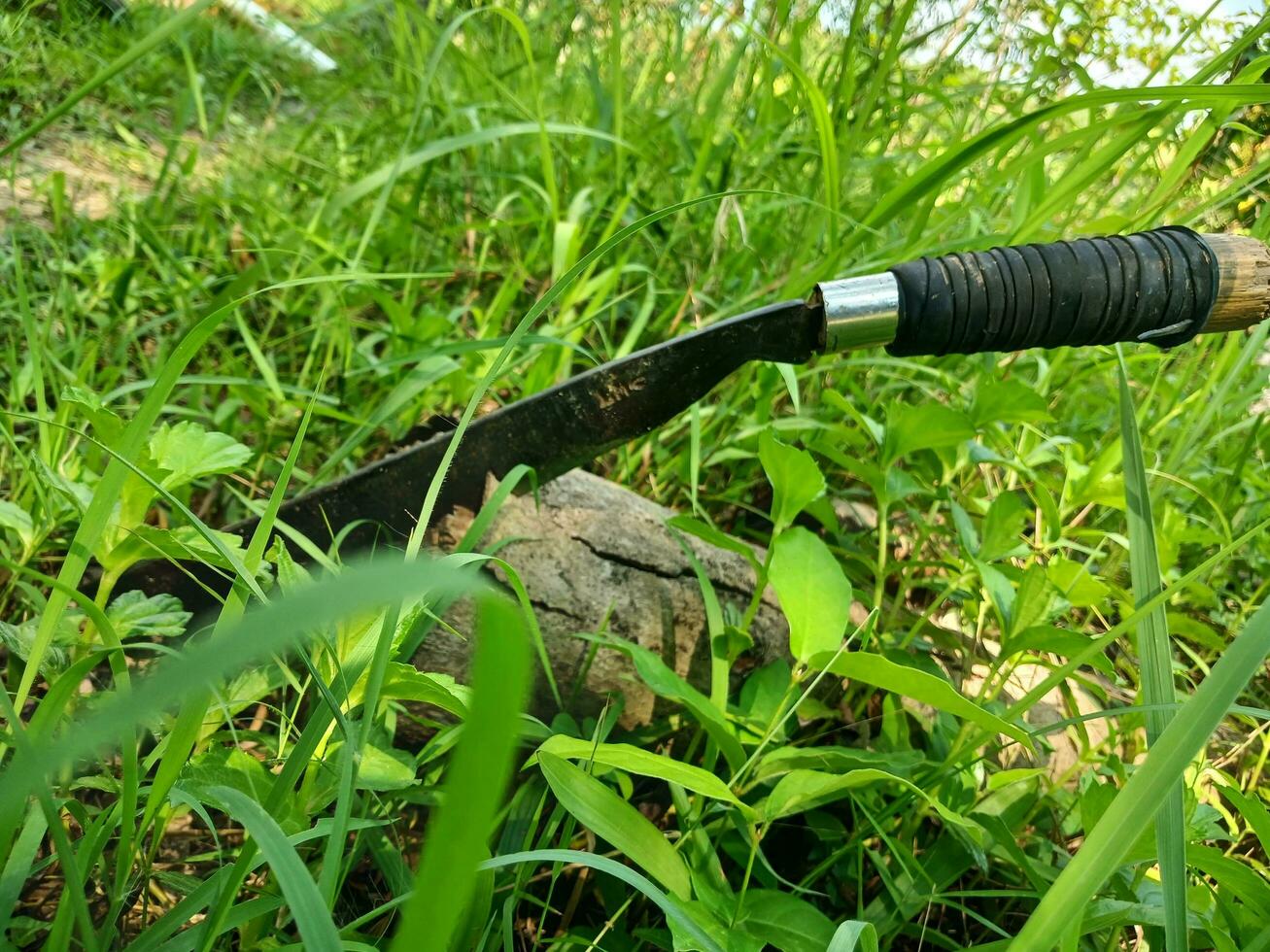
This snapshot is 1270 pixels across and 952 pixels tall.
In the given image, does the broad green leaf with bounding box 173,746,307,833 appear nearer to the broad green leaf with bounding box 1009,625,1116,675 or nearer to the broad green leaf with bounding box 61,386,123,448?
the broad green leaf with bounding box 61,386,123,448

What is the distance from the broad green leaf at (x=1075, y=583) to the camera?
0.99 m

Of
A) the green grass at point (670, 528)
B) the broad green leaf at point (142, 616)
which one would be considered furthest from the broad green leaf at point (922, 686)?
the broad green leaf at point (142, 616)

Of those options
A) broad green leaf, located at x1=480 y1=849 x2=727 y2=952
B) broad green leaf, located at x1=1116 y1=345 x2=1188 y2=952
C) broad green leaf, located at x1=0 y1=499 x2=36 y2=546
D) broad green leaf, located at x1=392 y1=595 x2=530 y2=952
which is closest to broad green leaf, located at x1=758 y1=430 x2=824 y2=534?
broad green leaf, located at x1=1116 y1=345 x2=1188 y2=952

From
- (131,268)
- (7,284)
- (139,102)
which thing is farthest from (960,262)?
(139,102)

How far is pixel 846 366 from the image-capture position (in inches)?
64.4

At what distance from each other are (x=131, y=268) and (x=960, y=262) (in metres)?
1.49

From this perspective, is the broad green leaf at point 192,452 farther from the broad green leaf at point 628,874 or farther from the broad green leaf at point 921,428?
the broad green leaf at point 921,428

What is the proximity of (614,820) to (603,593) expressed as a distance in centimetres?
47

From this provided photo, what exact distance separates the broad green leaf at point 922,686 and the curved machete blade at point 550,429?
49 cm

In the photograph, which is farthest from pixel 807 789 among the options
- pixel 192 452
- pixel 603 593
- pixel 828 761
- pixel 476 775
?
pixel 192 452

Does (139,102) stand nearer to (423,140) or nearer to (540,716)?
(423,140)

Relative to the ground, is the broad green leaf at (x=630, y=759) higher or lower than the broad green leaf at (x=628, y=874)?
higher

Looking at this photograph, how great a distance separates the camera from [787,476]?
977 millimetres

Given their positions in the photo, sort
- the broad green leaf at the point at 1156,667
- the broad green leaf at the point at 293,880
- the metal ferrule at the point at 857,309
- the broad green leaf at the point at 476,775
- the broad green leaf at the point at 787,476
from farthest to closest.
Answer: the metal ferrule at the point at 857,309, the broad green leaf at the point at 787,476, the broad green leaf at the point at 1156,667, the broad green leaf at the point at 293,880, the broad green leaf at the point at 476,775
